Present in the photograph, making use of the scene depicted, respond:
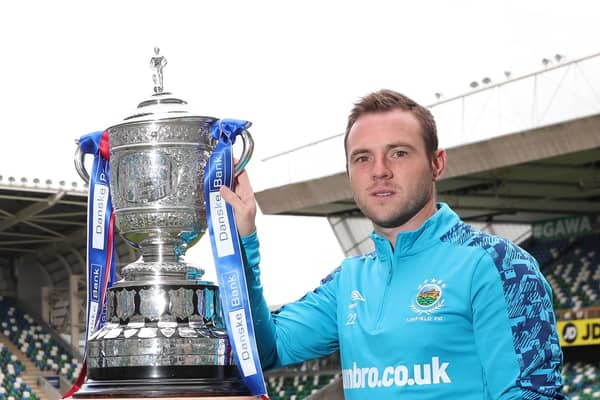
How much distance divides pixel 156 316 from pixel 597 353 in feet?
60.6

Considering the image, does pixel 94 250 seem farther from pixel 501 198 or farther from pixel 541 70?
pixel 501 198

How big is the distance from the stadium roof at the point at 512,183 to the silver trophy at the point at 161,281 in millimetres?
13396

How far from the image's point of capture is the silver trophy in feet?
8.45

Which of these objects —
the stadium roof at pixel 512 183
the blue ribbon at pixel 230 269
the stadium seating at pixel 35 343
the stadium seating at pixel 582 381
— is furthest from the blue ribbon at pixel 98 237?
the stadium seating at pixel 35 343

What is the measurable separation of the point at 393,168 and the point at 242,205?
1.68ft

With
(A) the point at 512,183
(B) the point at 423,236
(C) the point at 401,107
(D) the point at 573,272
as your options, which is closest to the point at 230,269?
(B) the point at 423,236

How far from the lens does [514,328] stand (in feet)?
7.29

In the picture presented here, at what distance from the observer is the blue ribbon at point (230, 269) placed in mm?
2623

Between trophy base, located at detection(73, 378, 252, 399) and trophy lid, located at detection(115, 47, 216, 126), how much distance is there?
2.40 feet

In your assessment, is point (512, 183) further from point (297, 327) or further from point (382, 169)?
point (382, 169)

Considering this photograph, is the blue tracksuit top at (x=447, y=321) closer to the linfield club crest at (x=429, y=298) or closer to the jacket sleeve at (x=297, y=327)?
the linfield club crest at (x=429, y=298)

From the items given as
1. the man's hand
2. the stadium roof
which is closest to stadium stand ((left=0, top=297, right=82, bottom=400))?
the stadium roof

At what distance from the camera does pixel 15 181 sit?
19859 mm

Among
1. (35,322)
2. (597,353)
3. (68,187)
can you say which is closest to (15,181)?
(68,187)
